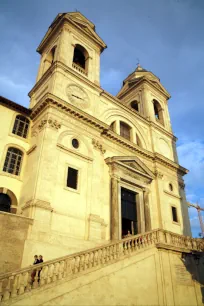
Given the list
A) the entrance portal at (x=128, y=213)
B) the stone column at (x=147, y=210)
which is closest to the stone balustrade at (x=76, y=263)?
the stone column at (x=147, y=210)

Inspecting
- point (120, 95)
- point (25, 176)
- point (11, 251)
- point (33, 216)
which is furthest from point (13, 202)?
point (120, 95)

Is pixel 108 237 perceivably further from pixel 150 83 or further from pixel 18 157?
pixel 150 83

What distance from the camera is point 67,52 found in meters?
19.2

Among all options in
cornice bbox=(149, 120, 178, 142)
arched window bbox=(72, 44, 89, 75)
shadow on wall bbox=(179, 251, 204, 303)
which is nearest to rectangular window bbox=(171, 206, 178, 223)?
shadow on wall bbox=(179, 251, 204, 303)

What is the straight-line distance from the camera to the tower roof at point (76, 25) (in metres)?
20.4

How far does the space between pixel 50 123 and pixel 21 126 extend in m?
2.67

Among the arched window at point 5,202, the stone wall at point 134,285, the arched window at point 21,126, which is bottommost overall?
the stone wall at point 134,285

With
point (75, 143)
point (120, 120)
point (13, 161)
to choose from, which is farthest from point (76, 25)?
point (13, 161)

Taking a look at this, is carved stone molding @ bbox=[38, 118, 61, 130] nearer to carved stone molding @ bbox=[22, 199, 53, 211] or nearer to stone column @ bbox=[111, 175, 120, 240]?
carved stone molding @ bbox=[22, 199, 53, 211]

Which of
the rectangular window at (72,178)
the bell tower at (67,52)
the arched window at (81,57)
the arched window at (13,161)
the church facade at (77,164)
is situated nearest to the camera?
the church facade at (77,164)

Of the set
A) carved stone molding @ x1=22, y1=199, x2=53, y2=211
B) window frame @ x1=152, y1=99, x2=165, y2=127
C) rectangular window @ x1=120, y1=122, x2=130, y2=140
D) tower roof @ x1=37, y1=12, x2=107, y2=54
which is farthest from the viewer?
window frame @ x1=152, y1=99, x2=165, y2=127

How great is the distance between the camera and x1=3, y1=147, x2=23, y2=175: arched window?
45.9 ft

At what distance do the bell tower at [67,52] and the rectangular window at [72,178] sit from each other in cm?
527

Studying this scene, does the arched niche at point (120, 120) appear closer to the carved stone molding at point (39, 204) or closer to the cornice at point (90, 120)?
the cornice at point (90, 120)
